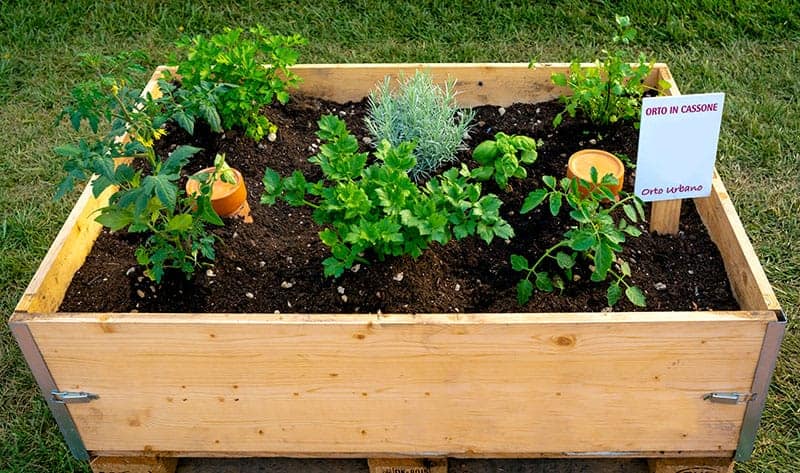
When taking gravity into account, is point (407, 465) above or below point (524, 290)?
below

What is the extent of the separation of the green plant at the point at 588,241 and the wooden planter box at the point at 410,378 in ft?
0.59

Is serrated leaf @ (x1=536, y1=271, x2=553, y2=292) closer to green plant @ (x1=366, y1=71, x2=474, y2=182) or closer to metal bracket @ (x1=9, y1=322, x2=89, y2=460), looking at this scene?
green plant @ (x1=366, y1=71, x2=474, y2=182)

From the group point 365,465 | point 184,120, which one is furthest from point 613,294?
point 184,120

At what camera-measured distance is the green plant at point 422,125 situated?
2.45 meters

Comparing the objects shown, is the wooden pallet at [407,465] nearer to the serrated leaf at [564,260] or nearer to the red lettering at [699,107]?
the serrated leaf at [564,260]

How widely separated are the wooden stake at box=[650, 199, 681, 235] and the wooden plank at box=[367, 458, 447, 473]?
2.97ft

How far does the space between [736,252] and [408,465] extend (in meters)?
1.04

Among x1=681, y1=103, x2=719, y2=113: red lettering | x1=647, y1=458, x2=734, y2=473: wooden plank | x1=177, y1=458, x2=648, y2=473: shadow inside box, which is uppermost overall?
x1=681, y1=103, x2=719, y2=113: red lettering

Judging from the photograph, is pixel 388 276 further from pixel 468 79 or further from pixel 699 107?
pixel 468 79

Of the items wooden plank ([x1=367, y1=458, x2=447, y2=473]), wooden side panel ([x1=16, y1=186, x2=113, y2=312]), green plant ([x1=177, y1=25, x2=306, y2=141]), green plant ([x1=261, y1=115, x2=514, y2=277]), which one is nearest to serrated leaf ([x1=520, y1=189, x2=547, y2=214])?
green plant ([x1=261, y1=115, x2=514, y2=277])

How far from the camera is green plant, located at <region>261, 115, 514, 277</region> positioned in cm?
186

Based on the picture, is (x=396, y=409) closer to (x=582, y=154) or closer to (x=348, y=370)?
(x=348, y=370)

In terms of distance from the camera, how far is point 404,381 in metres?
1.91

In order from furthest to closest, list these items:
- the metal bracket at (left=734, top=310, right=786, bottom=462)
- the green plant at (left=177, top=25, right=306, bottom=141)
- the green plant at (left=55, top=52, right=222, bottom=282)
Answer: the green plant at (left=177, top=25, right=306, bottom=141) < the green plant at (left=55, top=52, right=222, bottom=282) < the metal bracket at (left=734, top=310, right=786, bottom=462)
